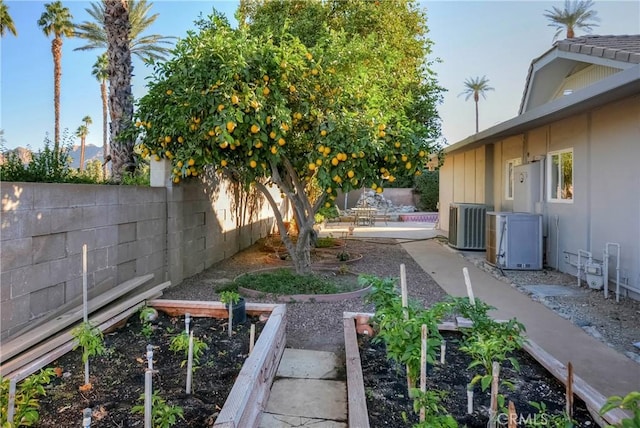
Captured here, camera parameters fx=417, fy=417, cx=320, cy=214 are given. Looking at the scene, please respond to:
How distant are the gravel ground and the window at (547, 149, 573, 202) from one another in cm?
137

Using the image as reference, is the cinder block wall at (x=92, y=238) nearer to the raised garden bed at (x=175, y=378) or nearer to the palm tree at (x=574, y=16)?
the raised garden bed at (x=175, y=378)

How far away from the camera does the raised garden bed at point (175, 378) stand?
2.21 meters

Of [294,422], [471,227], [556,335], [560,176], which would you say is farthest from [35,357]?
[471,227]

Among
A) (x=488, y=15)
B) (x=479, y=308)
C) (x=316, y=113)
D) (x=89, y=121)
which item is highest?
(x=89, y=121)

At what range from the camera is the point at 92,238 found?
13.4 ft

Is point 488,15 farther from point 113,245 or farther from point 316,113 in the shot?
point 113,245

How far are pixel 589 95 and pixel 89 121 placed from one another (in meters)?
39.9

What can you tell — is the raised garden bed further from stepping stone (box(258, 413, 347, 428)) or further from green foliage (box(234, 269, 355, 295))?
green foliage (box(234, 269, 355, 295))

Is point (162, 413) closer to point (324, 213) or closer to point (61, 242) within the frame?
point (61, 242)

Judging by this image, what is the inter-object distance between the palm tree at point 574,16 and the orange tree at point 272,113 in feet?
82.0

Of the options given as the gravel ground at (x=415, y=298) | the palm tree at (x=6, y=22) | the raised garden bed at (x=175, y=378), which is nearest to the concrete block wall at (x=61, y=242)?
the raised garden bed at (x=175, y=378)

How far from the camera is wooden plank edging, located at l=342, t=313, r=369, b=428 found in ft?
6.93

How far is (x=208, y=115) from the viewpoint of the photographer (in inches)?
190

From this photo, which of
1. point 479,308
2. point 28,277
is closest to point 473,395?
point 479,308
